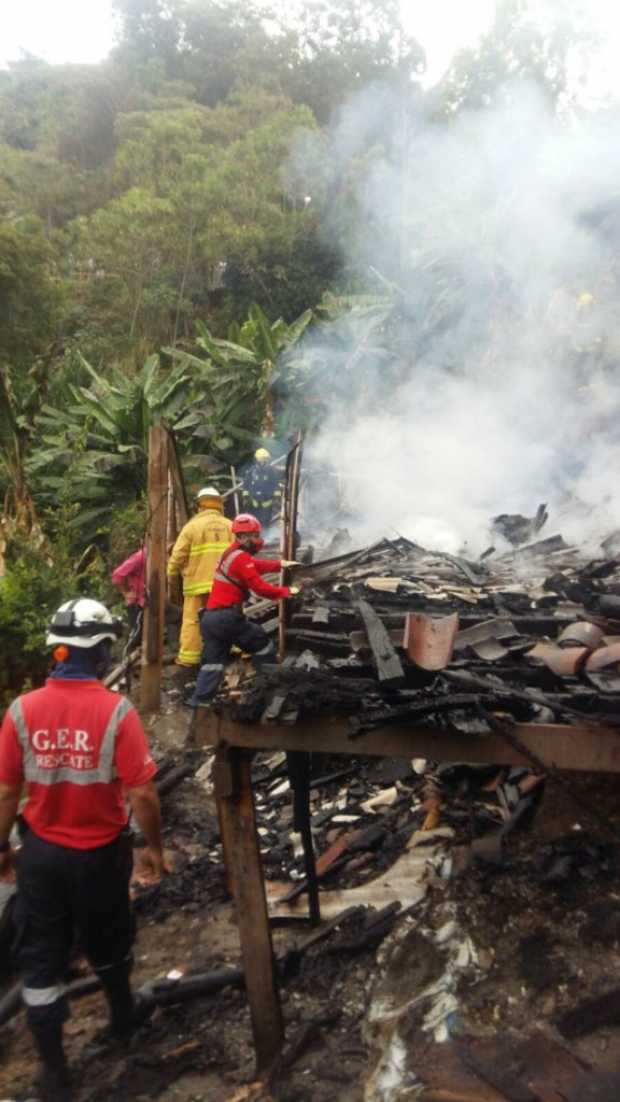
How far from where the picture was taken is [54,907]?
3291 mm

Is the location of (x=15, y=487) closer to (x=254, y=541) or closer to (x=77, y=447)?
(x=77, y=447)

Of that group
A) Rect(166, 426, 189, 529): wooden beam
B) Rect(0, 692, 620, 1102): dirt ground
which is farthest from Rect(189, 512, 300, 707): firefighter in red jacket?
Rect(0, 692, 620, 1102): dirt ground

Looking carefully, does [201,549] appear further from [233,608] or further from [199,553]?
[233,608]

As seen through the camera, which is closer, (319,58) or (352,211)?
(352,211)

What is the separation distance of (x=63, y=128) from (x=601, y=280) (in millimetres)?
29542

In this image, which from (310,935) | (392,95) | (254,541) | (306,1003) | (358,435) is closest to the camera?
(306,1003)

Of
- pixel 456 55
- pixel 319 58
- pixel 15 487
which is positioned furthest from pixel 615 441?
pixel 319 58

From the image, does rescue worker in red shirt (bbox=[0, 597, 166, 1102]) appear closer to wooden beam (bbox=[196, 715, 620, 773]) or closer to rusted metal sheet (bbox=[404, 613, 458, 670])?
wooden beam (bbox=[196, 715, 620, 773])

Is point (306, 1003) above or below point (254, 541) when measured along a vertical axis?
below

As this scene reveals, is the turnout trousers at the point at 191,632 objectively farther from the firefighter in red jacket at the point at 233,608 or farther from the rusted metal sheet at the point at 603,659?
the rusted metal sheet at the point at 603,659

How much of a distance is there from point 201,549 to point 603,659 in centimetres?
469

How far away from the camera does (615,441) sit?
40.3 feet

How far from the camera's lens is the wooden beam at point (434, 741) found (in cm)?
276

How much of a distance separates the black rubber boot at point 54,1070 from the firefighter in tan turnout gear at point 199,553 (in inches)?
167
